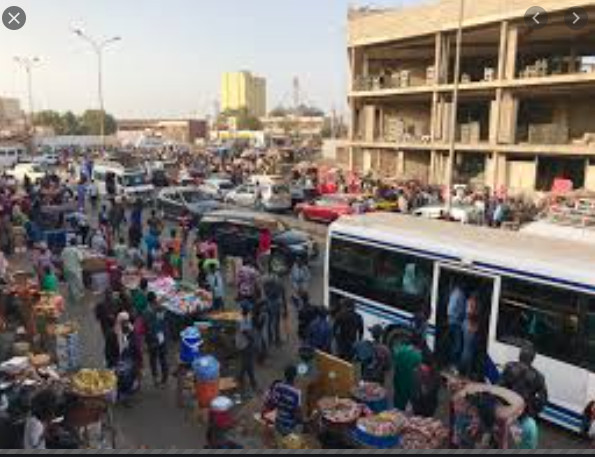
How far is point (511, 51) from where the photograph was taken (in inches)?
1512

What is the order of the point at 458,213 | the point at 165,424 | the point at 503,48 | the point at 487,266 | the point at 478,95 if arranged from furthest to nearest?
the point at 478,95
the point at 503,48
the point at 458,213
the point at 487,266
the point at 165,424

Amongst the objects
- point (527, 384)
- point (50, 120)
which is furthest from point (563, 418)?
point (50, 120)

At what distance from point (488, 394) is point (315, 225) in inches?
865

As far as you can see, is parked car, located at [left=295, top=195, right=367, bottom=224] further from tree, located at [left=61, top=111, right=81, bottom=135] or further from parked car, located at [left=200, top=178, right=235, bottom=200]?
tree, located at [left=61, top=111, right=81, bottom=135]

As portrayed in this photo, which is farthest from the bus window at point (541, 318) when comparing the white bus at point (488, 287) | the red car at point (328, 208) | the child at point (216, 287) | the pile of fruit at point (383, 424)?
the red car at point (328, 208)

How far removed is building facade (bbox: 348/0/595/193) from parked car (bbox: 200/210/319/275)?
14.4 metres

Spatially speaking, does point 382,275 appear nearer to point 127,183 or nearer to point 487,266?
point 487,266

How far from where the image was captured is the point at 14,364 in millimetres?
10477

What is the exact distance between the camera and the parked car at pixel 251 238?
20.8 m

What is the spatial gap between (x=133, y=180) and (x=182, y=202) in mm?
6936

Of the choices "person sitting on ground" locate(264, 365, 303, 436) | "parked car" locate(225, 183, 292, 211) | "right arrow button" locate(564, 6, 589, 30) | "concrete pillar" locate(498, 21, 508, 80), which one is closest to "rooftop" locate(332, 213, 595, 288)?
"person sitting on ground" locate(264, 365, 303, 436)

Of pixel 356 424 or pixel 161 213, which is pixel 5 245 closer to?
pixel 161 213

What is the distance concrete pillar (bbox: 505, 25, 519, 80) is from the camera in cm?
3838

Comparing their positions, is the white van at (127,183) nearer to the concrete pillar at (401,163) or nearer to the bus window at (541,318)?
the concrete pillar at (401,163)
